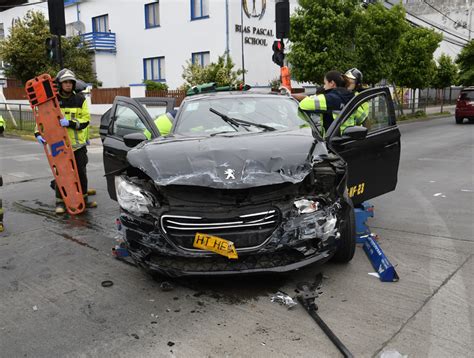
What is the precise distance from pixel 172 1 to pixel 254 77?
5.96 m

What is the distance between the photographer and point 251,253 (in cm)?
336

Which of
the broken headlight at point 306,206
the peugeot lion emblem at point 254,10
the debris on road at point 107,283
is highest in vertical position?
the peugeot lion emblem at point 254,10

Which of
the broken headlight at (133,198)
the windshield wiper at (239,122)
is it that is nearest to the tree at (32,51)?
the windshield wiper at (239,122)

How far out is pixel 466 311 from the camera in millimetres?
3314

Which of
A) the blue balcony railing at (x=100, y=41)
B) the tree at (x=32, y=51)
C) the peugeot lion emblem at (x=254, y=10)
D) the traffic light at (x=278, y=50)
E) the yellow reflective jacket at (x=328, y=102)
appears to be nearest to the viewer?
the yellow reflective jacket at (x=328, y=102)

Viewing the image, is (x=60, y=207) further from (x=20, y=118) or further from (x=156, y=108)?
(x=20, y=118)

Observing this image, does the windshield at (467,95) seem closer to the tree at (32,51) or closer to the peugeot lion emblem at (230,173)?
the tree at (32,51)

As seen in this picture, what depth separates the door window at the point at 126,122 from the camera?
547 centimetres

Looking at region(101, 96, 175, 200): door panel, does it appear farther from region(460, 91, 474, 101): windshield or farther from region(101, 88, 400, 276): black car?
region(460, 91, 474, 101): windshield

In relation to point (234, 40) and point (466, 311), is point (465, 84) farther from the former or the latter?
point (466, 311)

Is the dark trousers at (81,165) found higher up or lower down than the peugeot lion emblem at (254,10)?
lower down

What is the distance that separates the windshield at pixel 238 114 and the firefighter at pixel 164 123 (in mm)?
175

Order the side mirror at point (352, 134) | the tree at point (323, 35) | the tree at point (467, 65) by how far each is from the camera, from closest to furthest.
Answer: the side mirror at point (352, 134) < the tree at point (323, 35) < the tree at point (467, 65)

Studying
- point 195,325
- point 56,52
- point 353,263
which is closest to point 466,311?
point 353,263
